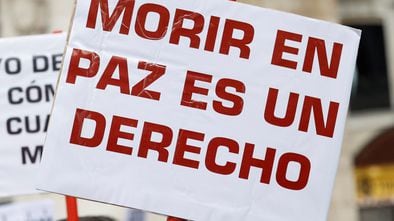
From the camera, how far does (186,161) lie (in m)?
4.18

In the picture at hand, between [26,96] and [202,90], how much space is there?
1794 mm

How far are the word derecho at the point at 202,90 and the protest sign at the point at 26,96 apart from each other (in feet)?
5.14

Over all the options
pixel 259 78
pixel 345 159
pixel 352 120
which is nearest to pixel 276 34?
pixel 259 78

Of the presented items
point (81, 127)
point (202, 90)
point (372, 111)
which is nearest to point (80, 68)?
point (81, 127)

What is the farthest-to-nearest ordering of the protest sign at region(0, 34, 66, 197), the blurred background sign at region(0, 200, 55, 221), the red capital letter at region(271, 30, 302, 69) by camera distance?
the blurred background sign at region(0, 200, 55, 221)
the protest sign at region(0, 34, 66, 197)
the red capital letter at region(271, 30, 302, 69)

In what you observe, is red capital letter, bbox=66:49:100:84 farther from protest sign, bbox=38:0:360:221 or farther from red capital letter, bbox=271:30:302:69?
red capital letter, bbox=271:30:302:69

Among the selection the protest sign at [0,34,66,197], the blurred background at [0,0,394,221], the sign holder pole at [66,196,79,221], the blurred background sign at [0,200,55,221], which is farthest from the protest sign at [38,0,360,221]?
the blurred background at [0,0,394,221]

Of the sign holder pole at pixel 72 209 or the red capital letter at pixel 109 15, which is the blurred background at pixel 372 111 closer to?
Answer: the sign holder pole at pixel 72 209

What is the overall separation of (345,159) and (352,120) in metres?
2.45

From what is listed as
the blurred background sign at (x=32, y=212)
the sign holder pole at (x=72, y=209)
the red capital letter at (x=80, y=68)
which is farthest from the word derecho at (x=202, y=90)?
the blurred background sign at (x=32, y=212)

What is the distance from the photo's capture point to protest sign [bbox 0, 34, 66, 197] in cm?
569

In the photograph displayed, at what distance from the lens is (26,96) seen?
5793mm

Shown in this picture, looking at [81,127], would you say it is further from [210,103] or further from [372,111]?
[372,111]

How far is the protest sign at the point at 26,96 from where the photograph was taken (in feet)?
18.7
